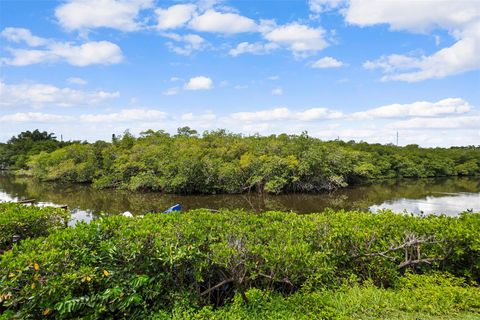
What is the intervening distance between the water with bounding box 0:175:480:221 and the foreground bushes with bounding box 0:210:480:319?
1107cm

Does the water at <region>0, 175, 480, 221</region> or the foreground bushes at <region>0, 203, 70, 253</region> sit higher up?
the foreground bushes at <region>0, 203, 70, 253</region>

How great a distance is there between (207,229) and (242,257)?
0.55m

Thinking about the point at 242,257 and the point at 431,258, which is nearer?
the point at 242,257

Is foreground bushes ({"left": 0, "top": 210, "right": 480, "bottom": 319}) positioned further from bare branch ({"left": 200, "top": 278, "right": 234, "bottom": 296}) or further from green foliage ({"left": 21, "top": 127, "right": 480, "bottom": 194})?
green foliage ({"left": 21, "top": 127, "right": 480, "bottom": 194})

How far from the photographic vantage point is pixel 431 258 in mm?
3902

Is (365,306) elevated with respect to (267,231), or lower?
lower

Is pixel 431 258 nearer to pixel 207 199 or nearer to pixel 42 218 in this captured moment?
pixel 42 218

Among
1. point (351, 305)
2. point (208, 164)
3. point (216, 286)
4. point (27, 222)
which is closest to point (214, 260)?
point (216, 286)

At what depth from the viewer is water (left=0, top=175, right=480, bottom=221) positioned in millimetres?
15688

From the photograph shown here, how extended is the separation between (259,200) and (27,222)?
14.6 m

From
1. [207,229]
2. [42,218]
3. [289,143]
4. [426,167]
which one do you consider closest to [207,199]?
[289,143]

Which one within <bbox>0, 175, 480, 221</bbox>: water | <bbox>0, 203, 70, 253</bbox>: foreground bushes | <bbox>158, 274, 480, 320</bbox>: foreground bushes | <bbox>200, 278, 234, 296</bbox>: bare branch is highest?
<bbox>0, 203, 70, 253</bbox>: foreground bushes

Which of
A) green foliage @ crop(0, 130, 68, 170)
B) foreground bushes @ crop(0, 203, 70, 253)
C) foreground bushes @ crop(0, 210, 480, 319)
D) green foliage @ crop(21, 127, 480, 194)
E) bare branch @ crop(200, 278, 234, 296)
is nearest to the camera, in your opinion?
foreground bushes @ crop(0, 210, 480, 319)

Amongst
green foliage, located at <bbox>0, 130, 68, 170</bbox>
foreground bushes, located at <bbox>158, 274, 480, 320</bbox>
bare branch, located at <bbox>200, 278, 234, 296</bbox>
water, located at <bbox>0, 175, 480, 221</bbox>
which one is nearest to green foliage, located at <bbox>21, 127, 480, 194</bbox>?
water, located at <bbox>0, 175, 480, 221</bbox>
